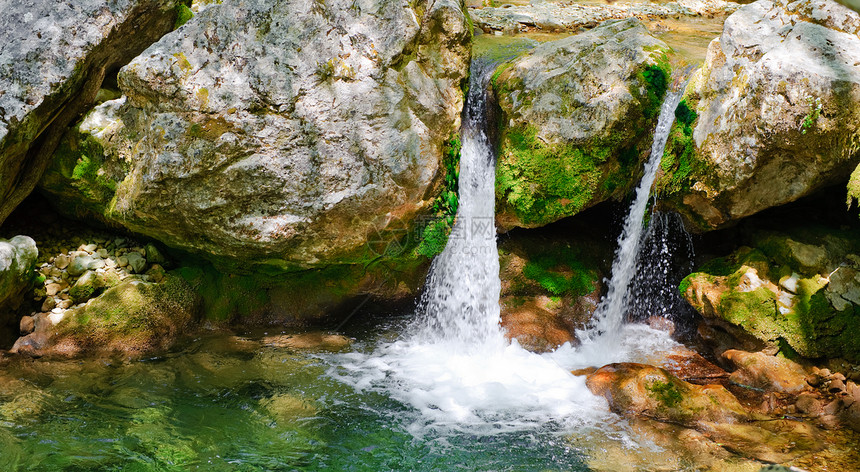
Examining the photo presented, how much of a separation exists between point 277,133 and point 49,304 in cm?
346

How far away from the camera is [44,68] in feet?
19.8

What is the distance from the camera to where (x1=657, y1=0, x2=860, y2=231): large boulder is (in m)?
5.34

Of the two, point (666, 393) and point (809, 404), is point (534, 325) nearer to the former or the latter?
point (666, 393)

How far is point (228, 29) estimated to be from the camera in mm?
5852

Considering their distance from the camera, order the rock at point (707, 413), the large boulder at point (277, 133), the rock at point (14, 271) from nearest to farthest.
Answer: the rock at point (707, 413) → the large boulder at point (277, 133) → the rock at point (14, 271)

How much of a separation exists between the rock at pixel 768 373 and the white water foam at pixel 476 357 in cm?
97

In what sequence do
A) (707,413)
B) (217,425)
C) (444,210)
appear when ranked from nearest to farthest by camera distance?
1. (217,425)
2. (707,413)
3. (444,210)

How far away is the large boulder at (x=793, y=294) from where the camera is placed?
588 centimetres

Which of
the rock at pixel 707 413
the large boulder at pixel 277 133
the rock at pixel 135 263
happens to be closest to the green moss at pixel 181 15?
the large boulder at pixel 277 133

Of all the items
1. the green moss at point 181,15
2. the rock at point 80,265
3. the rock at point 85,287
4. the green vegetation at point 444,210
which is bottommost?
the rock at point 85,287

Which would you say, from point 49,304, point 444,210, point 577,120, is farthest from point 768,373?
point 49,304

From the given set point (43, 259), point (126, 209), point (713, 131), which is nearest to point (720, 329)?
point (713, 131)

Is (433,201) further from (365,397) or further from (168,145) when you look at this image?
(168,145)

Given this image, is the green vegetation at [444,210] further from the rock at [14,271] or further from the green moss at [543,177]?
the rock at [14,271]
